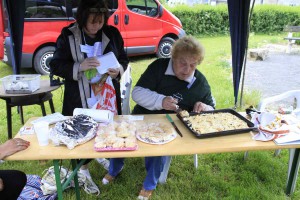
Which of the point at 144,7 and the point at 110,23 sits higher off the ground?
the point at 144,7

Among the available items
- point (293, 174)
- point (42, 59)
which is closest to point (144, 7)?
point (42, 59)

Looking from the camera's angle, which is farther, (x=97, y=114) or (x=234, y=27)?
(x=234, y=27)

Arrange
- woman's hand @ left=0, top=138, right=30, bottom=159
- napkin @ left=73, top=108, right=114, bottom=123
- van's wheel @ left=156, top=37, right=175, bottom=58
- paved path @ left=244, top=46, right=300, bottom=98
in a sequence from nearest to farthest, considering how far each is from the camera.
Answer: woman's hand @ left=0, top=138, right=30, bottom=159, napkin @ left=73, top=108, right=114, bottom=123, paved path @ left=244, top=46, right=300, bottom=98, van's wheel @ left=156, top=37, right=175, bottom=58

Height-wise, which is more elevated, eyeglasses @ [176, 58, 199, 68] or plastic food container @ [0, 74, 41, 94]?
eyeglasses @ [176, 58, 199, 68]

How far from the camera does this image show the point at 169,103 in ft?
6.42

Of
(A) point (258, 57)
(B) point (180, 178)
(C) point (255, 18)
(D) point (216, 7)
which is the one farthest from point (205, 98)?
(C) point (255, 18)

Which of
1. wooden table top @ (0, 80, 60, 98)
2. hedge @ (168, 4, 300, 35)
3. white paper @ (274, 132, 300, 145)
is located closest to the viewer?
white paper @ (274, 132, 300, 145)

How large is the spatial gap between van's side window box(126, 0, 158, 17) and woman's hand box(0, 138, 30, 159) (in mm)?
5306

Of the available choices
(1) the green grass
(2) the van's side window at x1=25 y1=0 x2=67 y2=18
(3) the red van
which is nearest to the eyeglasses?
(1) the green grass

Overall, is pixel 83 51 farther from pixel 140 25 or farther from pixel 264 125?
pixel 140 25

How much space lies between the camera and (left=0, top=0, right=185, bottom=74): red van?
5.32 metres

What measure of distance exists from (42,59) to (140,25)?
2366 mm

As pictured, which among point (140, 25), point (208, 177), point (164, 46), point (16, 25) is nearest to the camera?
point (208, 177)

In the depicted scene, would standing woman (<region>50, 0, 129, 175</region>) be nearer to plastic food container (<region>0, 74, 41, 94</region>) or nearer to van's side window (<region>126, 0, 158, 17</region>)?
plastic food container (<region>0, 74, 41, 94</region>)
